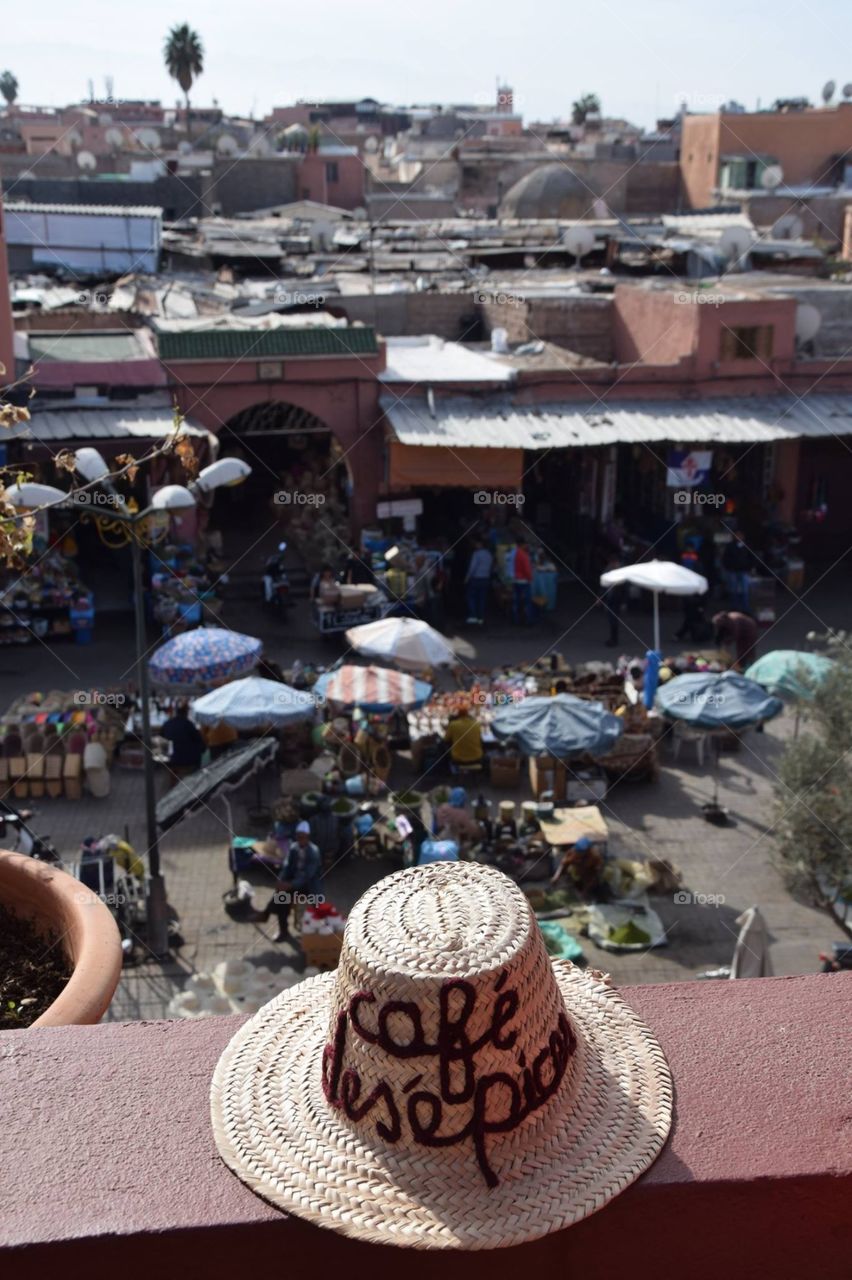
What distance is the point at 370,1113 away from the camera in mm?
2309

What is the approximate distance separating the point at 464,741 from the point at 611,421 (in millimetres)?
7578

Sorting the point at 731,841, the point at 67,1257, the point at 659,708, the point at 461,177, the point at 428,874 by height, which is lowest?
the point at 731,841

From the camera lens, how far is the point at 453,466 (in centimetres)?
1920

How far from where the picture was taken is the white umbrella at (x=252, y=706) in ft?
41.6

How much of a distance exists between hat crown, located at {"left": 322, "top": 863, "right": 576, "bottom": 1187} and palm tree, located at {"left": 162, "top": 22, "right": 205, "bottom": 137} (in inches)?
2143

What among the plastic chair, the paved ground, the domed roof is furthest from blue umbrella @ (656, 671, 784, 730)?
the domed roof

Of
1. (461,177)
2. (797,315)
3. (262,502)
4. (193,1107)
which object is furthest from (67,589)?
(461,177)

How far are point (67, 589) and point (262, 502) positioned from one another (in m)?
7.16

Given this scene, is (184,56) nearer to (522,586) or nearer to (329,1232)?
(522,586)

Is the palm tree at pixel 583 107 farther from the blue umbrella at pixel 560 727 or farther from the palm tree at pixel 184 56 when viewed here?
the blue umbrella at pixel 560 727

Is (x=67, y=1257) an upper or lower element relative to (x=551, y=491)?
upper

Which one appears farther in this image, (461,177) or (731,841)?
(461,177)

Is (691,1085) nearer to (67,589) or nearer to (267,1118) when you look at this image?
(267,1118)

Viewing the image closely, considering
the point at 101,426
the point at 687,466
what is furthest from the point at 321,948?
the point at 687,466
